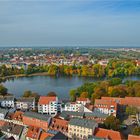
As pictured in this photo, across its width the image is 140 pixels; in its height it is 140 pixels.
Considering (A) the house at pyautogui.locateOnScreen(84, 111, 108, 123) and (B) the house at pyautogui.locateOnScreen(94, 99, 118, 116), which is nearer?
(A) the house at pyautogui.locateOnScreen(84, 111, 108, 123)

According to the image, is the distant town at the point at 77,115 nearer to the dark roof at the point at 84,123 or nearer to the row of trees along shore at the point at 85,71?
the dark roof at the point at 84,123

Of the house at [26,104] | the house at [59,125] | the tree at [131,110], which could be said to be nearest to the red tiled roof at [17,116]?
the house at [59,125]

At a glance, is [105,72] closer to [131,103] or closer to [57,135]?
[131,103]

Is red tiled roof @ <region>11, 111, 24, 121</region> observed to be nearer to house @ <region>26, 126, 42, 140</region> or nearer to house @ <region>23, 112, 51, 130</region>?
house @ <region>23, 112, 51, 130</region>

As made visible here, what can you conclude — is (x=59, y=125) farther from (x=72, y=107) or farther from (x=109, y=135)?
(x=72, y=107)

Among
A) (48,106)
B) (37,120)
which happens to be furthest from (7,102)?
(37,120)

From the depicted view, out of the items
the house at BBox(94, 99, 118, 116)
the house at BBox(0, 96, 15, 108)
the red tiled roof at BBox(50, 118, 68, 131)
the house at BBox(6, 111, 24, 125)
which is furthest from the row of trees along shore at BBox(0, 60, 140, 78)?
the red tiled roof at BBox(50, 118, 68, 131)

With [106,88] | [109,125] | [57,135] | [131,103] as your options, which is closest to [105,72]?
[106,88]
